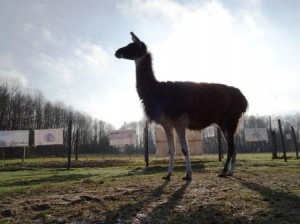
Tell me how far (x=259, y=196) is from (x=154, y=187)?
209cm

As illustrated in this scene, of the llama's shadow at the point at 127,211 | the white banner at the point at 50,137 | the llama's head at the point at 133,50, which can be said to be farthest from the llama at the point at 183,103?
the white banner at the point at 50,137

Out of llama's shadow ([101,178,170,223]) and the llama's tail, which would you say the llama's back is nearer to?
the llama's tail

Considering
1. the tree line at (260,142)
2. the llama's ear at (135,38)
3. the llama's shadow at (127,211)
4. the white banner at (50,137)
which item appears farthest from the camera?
the tree line at (260,142)

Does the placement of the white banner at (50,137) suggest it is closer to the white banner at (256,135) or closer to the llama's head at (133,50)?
the white banner at (256,135)

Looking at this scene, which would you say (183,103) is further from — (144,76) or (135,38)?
(135,38)

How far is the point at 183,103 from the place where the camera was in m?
8.17

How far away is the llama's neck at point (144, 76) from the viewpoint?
862cm

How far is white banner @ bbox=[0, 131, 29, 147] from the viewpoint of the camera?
99.6 feet

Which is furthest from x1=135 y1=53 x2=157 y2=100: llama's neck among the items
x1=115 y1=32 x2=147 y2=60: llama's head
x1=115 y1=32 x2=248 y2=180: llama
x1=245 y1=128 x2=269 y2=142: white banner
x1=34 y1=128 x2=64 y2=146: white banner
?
x1=245 y1=128 x2=269 y2=142: white banner

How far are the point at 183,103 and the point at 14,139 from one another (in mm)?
26531

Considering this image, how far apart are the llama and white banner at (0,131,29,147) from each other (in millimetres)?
24407

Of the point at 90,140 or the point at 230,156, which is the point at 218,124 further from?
the point at 90,140

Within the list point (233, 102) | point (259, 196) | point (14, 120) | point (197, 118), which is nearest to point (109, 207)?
point (259, 196)

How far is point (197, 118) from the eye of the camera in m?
8.51
